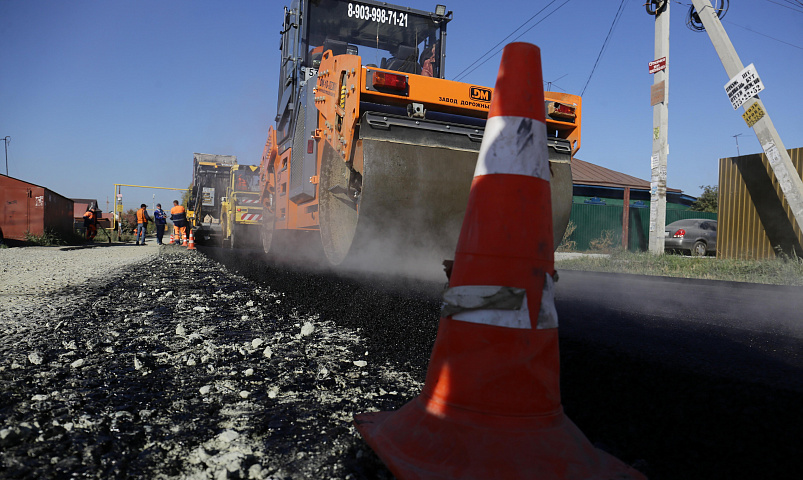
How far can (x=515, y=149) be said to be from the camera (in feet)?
5.40

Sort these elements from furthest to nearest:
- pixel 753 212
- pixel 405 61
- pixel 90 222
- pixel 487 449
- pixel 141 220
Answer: pixel 90 222
pixel 141 220
pixel 753 212
pixel 405 61
pixel 487 449

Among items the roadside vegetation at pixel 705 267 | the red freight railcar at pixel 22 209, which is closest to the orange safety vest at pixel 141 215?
the red freight railcar at pixel 22 209

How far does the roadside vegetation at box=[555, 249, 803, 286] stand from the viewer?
778 centimetres

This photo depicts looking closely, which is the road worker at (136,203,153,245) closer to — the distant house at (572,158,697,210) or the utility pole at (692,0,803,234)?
the distant house at (572,158,697,210)

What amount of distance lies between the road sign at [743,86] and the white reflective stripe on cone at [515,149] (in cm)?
1041

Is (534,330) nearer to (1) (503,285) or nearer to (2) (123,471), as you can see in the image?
(1) (503,285)

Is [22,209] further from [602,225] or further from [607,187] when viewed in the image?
[607,187]

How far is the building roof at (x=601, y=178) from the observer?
24.1m

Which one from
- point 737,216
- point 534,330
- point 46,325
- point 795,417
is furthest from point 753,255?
point 46,325

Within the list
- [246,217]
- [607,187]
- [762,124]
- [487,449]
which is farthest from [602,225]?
[487,449]

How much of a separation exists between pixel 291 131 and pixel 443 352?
22.4 feet

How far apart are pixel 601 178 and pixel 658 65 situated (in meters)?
14.1

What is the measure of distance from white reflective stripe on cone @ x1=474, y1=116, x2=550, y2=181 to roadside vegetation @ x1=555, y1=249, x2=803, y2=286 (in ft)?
23.8

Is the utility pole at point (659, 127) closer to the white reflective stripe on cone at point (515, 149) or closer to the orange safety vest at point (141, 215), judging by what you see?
the white reflective stripe on cone at point (515, 149)
